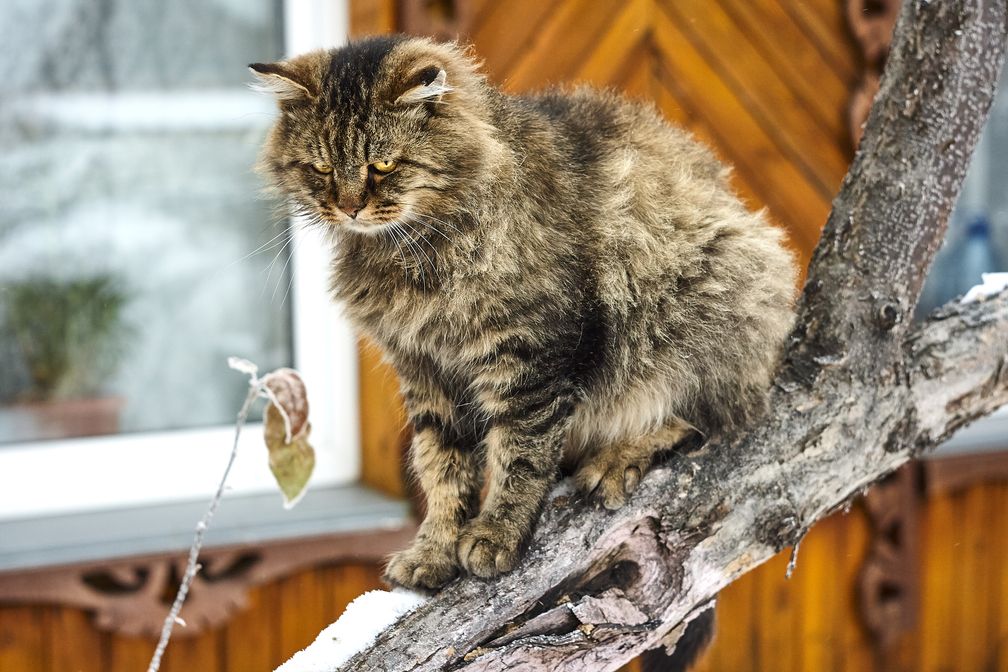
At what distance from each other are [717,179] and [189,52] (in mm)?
1538

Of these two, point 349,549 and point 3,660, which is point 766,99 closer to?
point 349,549

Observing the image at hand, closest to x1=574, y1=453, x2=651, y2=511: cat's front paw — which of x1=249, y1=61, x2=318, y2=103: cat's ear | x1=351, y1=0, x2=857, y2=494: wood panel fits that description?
x1=249, y1=61, x2=318, y2=103: cat's ear

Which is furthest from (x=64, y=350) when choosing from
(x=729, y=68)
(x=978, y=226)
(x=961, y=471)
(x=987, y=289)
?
(x=978, y=226)

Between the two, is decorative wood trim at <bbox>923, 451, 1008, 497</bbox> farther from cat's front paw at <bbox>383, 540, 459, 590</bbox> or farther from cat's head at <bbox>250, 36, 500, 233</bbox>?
cat's head at <bbox>250, 36, 500, 233</bbox>

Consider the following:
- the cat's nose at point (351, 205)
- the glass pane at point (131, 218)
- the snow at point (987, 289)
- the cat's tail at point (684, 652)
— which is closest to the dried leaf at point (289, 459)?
the cat's nose at point (351, 205)

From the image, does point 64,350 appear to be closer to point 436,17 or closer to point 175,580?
point 175,580

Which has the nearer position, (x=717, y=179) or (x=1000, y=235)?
(x=717, y=179)

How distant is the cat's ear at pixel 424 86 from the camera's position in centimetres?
123

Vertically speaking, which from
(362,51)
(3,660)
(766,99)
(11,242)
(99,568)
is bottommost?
(3,660)

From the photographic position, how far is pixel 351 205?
1.26 metres

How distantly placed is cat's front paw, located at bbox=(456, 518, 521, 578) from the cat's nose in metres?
0.42

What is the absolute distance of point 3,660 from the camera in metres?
2.17

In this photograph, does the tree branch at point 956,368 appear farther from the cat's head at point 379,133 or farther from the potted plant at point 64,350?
the potted plant at point 64,350

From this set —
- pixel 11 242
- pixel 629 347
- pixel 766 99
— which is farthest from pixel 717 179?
pixel 11 242
